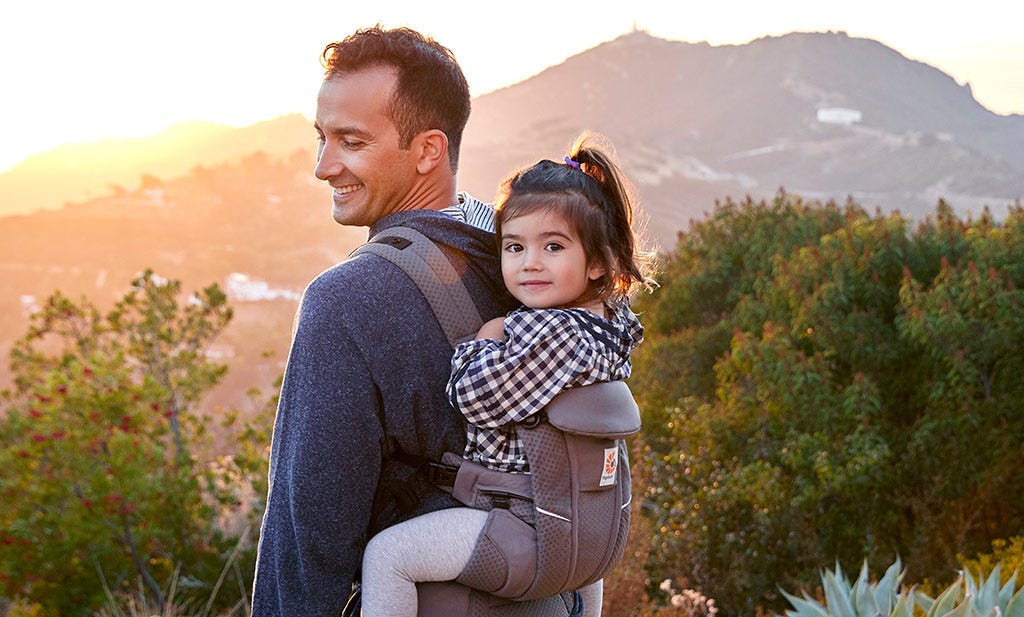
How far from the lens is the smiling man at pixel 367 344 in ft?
5.50

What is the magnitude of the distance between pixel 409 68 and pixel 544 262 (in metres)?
0.48

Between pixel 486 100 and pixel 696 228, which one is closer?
pixel 696 228

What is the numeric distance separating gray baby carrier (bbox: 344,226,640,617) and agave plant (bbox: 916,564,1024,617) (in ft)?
5.92

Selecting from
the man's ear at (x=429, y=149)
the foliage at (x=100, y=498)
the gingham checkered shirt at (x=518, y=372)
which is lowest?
the foliage at (x=100, y=498)

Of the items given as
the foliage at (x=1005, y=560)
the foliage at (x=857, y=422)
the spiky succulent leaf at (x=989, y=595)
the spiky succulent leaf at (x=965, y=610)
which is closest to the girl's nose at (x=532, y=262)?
the spiky succulent leaf at (x=965, y=610)

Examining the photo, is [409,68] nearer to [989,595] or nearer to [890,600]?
[890,600]

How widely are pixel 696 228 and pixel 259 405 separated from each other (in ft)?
15.6

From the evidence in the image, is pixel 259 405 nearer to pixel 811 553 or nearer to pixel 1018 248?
pixel 811 553

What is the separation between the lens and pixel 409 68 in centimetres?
195

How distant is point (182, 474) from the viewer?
677 cm

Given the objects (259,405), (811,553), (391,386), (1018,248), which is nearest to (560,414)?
(391,386)

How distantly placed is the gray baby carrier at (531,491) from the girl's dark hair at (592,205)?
242 mm

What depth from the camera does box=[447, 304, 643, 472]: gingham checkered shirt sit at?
172 centimetres

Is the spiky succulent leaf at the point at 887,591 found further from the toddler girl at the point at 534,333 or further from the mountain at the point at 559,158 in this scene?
the toddler girl at the point at 534,333
